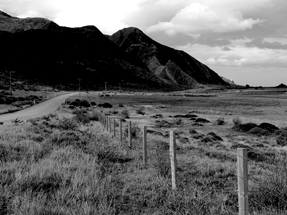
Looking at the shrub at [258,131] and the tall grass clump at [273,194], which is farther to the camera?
the shrub at [258,131]

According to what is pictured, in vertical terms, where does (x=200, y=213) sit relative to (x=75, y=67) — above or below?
below

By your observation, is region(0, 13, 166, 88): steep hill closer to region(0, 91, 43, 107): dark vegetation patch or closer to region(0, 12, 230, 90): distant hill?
region(0, 12, 230, 90): distant hill

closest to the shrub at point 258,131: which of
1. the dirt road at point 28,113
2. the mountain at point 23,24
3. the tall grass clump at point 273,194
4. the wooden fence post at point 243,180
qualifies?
the tall grass clump at point 273,194

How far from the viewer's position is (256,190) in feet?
20.6

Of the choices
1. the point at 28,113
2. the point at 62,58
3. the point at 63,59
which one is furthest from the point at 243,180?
the point at 62,58

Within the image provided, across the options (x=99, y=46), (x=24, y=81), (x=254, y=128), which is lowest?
(x=254, y=128)

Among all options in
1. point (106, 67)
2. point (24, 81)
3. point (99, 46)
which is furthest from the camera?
point (99, 46)

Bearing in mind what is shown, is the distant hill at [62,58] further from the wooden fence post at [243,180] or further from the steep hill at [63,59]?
the wooden fence post at [243,180]

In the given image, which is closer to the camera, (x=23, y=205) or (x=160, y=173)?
(x=23, y=205)

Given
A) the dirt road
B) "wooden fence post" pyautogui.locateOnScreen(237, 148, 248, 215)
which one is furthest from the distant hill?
"wooden fence post" pyautogui.locateOnScreen(237, 148, 248, 215)

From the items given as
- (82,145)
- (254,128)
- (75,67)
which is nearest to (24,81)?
(75,67)

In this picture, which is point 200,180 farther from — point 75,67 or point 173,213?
point 75,67

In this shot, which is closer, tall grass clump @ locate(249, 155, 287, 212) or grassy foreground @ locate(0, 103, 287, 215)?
grassy foreground @ locate(0, 103, 287, 215)

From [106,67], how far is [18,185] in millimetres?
164437
